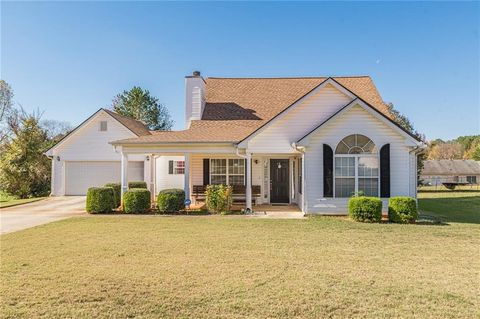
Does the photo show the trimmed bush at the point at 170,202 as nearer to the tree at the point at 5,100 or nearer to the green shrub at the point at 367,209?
the green shrub at the point at 367,209

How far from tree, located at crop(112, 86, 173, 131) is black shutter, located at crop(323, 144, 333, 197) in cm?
3583

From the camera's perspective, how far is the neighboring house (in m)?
62.9

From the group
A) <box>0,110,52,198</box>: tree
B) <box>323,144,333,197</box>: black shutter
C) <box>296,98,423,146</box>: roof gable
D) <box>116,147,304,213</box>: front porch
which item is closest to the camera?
<box>296,98,423,146</box>: roof gable

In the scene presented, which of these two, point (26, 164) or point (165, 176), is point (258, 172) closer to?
point (165, 176)

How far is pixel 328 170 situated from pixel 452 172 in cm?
6123

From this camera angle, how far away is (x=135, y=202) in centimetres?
1461

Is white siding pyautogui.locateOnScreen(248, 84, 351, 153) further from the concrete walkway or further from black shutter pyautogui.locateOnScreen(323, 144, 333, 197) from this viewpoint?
the concrete walkway

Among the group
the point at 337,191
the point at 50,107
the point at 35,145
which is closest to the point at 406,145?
the point at 337,191

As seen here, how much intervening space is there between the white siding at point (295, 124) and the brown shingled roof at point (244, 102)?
46.0 inches

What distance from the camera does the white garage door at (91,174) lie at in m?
22.9

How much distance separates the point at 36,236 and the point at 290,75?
18.1 m

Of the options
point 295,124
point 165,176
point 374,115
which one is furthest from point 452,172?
point 295,124

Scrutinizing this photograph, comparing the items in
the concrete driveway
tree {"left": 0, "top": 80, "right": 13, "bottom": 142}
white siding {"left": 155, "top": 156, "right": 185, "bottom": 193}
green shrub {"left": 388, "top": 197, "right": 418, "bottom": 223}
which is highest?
tree {"left": 0, "top": 80, "right": 13, "bottom": 142}

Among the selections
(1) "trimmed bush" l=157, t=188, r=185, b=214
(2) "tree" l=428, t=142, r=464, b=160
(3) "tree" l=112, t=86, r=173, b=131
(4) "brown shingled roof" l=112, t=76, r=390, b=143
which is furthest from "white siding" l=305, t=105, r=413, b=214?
(2) "tree" l=428, t=142, r=464, b=160
